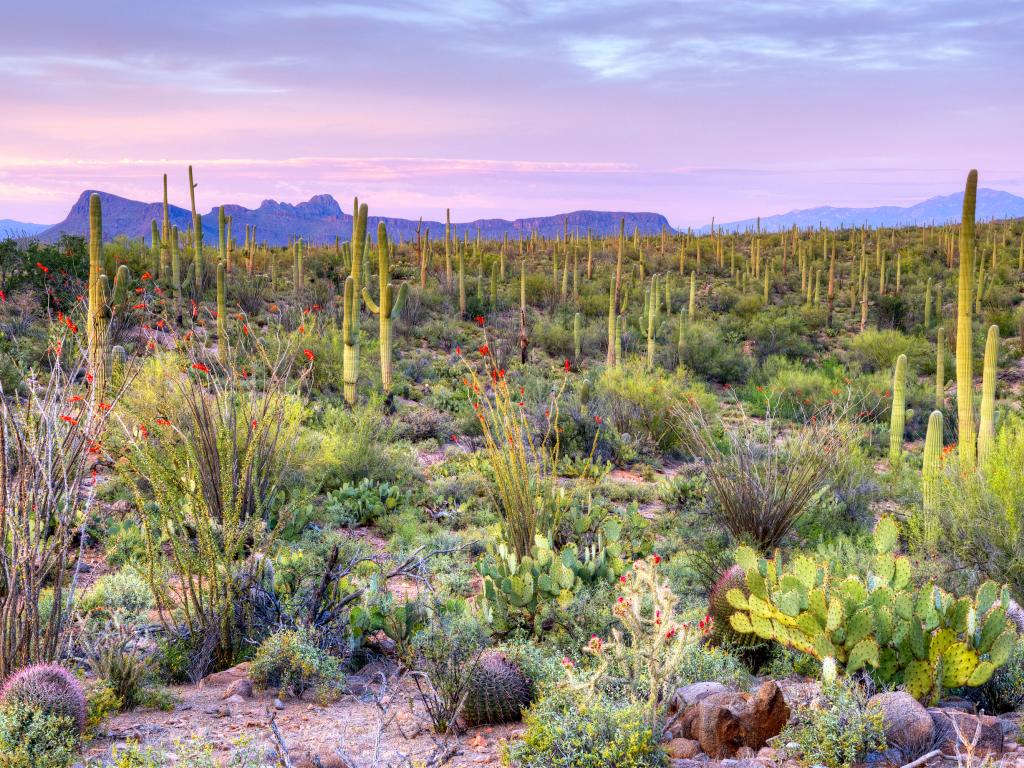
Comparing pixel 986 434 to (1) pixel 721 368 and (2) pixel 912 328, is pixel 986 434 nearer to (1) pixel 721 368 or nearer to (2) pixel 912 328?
(1) pixel 721 368

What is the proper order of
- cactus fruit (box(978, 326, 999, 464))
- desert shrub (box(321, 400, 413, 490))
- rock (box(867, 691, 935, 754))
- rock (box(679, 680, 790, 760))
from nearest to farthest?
rock (box(867, 691, 935, 754)) → rock (box(679, 680, 790, 760)) → cactus fruit (box(978, 326, 999, 464)) → desert shrub (box(321, 400, 413, 490))

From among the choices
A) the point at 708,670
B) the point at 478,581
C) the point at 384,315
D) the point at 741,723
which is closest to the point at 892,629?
the point at 708,670

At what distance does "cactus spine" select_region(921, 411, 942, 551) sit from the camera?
7.06 metres

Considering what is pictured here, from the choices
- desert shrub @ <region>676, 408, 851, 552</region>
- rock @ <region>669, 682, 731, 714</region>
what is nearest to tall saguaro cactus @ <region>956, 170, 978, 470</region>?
desert shrub @ <region>676, 408, 851, 552</region>

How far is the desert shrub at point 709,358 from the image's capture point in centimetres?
2134

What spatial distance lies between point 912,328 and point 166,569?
25.8 metres

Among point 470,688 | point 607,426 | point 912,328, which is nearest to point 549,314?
point 912,328

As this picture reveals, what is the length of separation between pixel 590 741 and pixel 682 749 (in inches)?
20.5

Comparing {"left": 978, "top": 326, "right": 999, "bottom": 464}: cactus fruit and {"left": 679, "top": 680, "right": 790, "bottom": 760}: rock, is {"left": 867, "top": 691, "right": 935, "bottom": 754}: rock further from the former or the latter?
{"left": 978, "top": 326, "right": 999, "bottom": 464}: cactus fruit

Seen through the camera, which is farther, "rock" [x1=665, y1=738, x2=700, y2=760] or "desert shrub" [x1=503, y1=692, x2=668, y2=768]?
"rock" [x1=665, y1=738, x2=700, y2=760]

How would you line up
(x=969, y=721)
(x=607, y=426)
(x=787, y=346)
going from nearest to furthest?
1. (x=969, y=721)
2. (x=607, y=426)
3. (x=787, y=346)

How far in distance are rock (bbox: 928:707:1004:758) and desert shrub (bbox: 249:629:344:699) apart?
296 centimetres

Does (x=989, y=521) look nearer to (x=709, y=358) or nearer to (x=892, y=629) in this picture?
(x=892, y=629)

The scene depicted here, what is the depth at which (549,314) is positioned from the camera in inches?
1071
